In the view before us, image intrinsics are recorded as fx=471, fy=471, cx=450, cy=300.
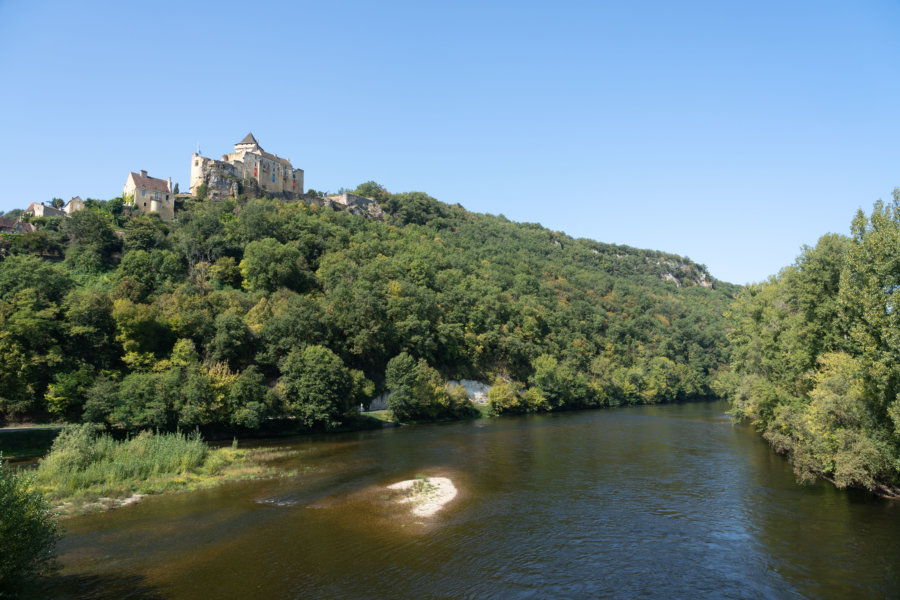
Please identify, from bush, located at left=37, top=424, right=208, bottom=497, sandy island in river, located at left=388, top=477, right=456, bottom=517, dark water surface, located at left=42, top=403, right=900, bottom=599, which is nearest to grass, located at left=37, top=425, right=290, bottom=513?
bush, located at left=37, top=424, right=208, bottom=497

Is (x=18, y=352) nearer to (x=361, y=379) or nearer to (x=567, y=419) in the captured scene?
(x=361, y=379)

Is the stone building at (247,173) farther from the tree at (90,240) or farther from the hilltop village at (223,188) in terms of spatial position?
the tree at (90,240)

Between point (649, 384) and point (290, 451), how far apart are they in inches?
2955

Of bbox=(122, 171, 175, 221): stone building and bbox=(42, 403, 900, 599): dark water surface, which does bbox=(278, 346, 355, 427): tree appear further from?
bbox=(122, 171, 175, 221): stone building

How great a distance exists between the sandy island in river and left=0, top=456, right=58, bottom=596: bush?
545 inches

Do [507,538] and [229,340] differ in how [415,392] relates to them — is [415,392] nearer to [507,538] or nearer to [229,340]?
[229,340]

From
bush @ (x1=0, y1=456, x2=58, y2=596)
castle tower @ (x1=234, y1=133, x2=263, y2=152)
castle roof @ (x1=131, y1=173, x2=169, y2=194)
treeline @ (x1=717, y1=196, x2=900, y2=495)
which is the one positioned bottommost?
bush @ (x1=0, y1=456, x2=58, y2=596)

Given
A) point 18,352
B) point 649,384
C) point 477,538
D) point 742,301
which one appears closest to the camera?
point 477,538

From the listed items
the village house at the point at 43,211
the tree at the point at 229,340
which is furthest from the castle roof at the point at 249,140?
the tree at the point at 229,340

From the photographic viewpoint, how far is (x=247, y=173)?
97125 mm

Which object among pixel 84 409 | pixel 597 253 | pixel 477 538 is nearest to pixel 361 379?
pixel 84 409

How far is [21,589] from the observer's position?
13.1 m

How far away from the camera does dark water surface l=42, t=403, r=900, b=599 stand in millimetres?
15203

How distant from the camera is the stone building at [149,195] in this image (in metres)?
79.1
